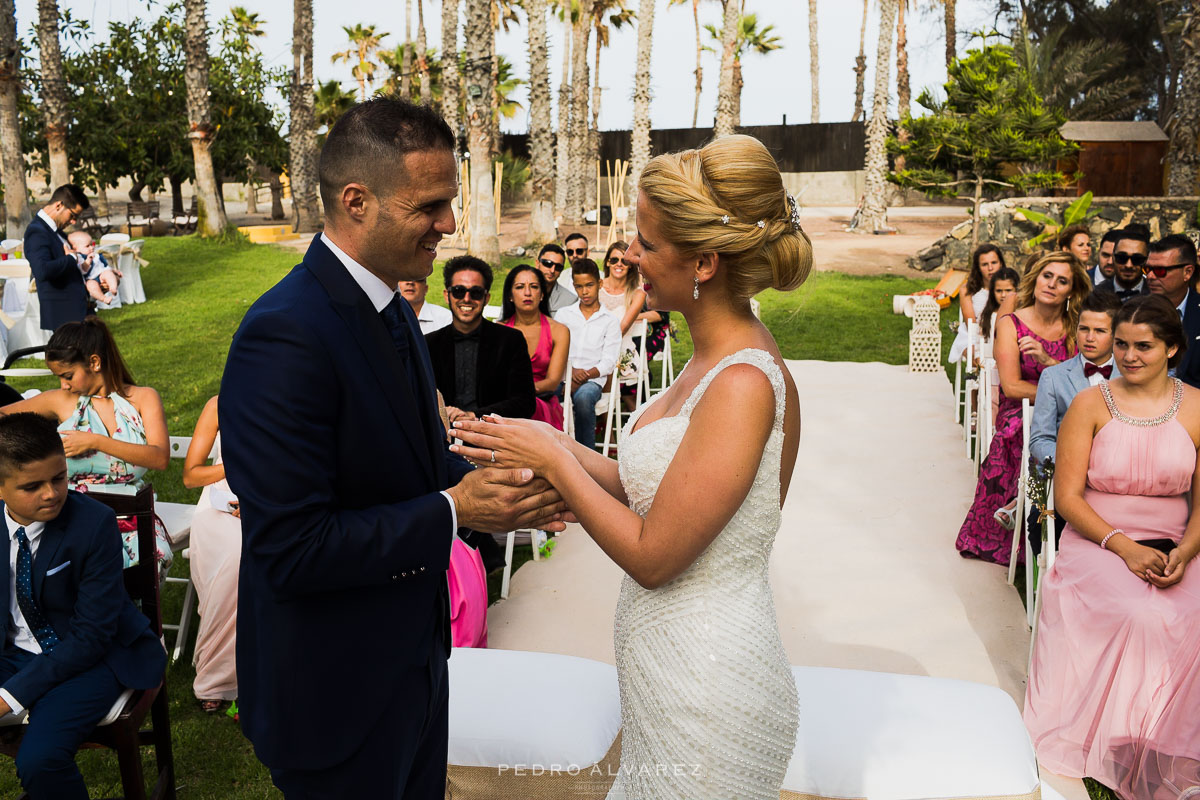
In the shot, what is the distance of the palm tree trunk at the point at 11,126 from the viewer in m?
18.1

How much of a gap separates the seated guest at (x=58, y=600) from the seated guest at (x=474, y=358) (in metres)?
2.98

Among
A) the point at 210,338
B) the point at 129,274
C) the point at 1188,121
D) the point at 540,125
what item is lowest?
the point at 210,338

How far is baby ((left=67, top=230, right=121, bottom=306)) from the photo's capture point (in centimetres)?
1313

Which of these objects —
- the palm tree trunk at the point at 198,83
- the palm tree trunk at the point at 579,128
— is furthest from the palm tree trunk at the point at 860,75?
the palm tree trunk at the point at 198,83

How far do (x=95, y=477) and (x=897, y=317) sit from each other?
13.8m

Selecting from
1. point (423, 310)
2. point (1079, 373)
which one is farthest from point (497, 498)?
point (423, 310)

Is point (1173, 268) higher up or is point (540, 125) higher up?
point (540, 125)

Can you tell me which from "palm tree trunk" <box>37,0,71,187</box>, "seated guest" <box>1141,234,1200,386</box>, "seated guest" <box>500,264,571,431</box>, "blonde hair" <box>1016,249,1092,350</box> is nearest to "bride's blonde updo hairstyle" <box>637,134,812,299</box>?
"seated guest" <box>500,264,571,431</box>

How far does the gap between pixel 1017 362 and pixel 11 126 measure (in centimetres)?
Answer: 1932

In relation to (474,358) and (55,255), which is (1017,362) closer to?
(474,358)

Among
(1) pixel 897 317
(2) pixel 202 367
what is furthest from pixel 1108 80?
(2) pixel 202 367

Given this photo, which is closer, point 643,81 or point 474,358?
point 474,358

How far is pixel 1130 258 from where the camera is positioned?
7.31 metres

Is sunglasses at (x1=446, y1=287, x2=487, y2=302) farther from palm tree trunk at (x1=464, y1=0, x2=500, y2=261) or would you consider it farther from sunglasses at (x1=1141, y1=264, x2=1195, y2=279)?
palm tree trunk at (x1=464, y1=0, x2=500, y2=261)
